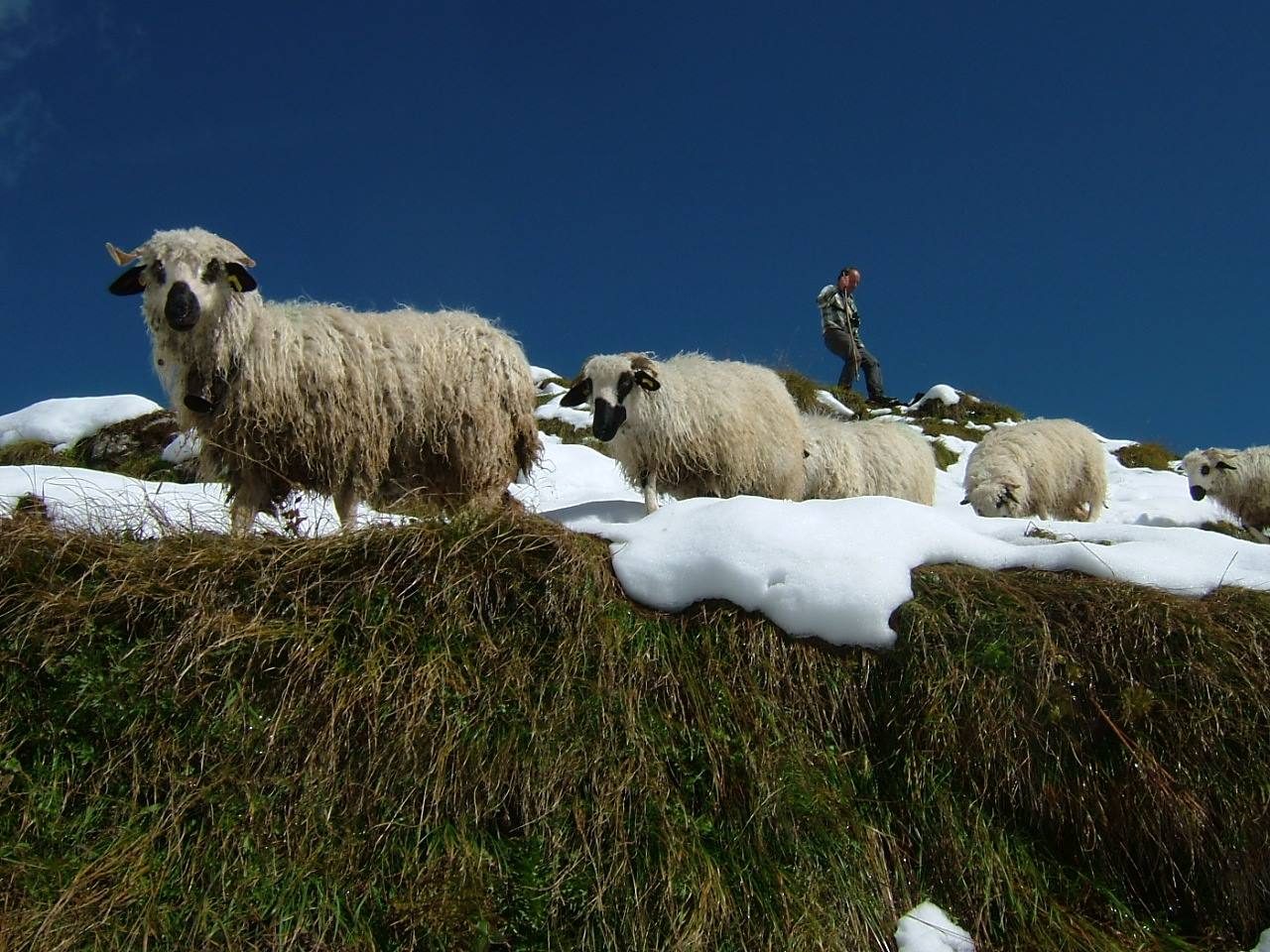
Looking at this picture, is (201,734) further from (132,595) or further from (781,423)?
(781,423)

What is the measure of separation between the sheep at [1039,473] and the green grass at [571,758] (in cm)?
650

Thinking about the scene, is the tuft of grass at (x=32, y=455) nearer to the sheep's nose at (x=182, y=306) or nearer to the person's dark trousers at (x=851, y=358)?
the sheep's nose at (x=182, y=306)

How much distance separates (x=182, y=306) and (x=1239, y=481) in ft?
41.2

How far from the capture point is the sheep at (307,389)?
5078 millimetres

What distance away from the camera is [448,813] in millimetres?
3057

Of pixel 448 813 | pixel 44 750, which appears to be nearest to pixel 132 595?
pixel 44 750

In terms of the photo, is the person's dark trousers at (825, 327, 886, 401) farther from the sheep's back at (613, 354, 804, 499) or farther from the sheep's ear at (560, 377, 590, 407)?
the sheep's ear at (560, 377, 590, 407)

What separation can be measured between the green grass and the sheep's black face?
10.2 feet

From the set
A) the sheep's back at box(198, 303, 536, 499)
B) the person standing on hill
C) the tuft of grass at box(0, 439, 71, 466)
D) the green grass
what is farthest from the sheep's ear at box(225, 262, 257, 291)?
the person standing on hill

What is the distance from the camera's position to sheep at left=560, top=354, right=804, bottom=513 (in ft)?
22.2

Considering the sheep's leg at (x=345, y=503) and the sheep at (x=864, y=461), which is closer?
the sheep's leg at (x=345, y=503)

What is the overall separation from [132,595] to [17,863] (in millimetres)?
936

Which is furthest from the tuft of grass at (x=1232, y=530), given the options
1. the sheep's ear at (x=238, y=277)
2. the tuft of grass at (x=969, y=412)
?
the sheep's ear at (x=238, y=277)

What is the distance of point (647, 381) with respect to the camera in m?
6.77
